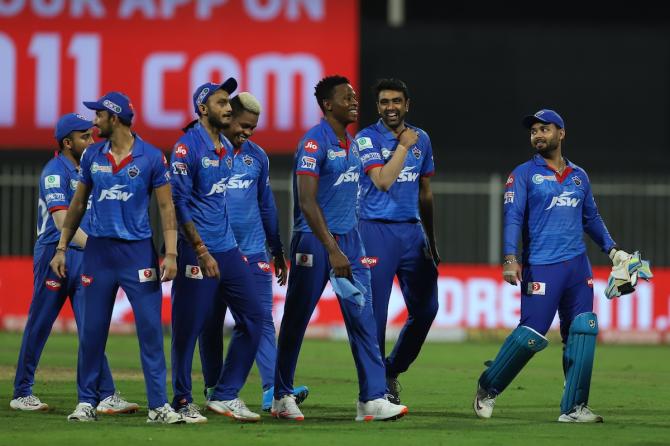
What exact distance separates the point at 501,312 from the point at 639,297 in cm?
192

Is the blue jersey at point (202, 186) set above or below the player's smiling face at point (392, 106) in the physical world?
below

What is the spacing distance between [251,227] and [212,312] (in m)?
1.29

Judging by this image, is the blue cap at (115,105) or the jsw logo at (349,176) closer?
the blue cap at (115,105)

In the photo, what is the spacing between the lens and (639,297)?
20.9 meters

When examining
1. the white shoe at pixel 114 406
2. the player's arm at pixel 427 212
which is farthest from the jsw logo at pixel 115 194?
the player's arm at pixel 427 212

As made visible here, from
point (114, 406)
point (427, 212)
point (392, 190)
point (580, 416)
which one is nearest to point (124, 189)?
point (114, 406)

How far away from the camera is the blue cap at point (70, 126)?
11531 millimetres

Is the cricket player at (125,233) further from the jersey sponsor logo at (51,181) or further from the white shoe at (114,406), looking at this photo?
the jersey sponsor logo at (51,181)

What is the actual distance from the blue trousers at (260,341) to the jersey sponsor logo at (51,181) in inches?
60.3

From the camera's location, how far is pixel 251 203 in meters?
11.6

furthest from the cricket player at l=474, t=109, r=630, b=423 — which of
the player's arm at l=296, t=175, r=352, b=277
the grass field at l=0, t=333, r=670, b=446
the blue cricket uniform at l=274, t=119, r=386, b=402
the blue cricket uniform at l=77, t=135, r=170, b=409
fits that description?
the blue cricket uniform at l=77, t=135, r=170, b=409

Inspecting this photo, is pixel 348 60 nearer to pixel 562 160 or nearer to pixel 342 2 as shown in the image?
pixel 342 2

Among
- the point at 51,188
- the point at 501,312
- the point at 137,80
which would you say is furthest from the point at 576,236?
the point at 137,80

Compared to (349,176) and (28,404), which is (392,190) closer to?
(349,176)
